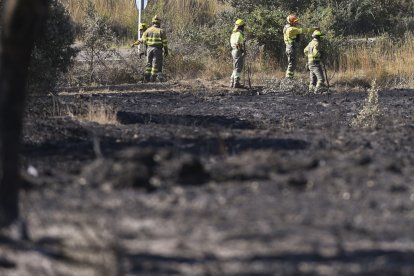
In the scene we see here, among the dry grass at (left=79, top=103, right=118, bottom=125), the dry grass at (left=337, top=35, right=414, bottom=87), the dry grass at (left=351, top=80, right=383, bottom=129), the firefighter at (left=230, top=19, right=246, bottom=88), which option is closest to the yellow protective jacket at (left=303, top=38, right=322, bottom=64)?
the firefighter at (left=230, top=19, right=246, bottom=88)

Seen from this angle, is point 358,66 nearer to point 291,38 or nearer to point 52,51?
point 291,38

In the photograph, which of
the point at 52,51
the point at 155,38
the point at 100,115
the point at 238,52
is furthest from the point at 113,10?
the point at 100,115

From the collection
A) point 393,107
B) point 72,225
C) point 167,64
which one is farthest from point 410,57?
point 72,225

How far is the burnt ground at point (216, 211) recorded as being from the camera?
6.09 metres

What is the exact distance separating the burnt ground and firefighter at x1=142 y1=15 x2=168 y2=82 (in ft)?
44.4

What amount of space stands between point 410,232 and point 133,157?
8.19ft

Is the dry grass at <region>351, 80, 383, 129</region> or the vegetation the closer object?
the dry grass at <region>351, 80, 383, 129</region>

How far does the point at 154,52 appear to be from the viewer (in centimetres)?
2516

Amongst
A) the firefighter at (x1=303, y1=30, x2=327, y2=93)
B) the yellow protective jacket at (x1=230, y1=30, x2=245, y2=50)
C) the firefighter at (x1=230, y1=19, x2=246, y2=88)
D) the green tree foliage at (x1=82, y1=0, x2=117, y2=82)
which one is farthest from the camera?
the green tree foliage at (x1=82, y1=0, x2=117, y2=82)

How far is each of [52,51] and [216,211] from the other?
979 cm

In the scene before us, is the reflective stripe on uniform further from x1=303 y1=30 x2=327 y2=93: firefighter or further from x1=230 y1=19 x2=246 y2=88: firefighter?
x1=303 y1=30 x2=327 y2=93: firefighter

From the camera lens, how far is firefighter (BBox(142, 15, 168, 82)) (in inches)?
989

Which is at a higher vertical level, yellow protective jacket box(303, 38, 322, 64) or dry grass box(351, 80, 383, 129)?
yellow protective jacket box(303, 38, 322, 64)

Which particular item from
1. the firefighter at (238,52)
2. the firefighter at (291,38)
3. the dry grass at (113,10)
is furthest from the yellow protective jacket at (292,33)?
the dry grass at (113,10)
